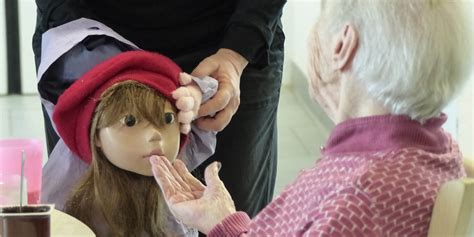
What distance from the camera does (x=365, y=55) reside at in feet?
3.64

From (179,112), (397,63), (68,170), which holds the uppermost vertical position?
(397,63)

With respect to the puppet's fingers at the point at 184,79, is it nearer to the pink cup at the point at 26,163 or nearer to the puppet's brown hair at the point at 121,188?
the puppet's brown hair at the point at 121,188

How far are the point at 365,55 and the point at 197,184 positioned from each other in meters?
0.41

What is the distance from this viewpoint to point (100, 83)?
1508 mm

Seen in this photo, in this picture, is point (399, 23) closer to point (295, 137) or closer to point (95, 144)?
point (95, 144)

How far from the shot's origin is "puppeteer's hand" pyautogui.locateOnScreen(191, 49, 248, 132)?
158 centimetres

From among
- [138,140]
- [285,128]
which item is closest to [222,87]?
[138,140]

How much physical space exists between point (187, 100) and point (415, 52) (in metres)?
0.53

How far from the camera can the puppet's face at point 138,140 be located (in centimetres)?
149

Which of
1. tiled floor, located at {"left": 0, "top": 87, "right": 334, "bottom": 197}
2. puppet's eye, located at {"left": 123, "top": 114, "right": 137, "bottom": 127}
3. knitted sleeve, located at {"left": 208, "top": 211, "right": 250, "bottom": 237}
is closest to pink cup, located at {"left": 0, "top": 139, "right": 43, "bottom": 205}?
puppet's eye, located at {"left": 123, "top": 114, "right": 137, "bottom": 127}

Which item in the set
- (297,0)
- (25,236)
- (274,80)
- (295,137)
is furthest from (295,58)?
(25,236)

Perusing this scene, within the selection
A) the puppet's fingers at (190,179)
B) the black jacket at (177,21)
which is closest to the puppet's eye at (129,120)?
the puppet's fingers at (190,179)

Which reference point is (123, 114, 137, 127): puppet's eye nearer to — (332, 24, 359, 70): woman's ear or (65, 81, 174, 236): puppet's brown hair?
(65, 81, 174, 236): puppet's brown hair

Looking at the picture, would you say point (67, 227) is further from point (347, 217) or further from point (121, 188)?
point (347, 217)
